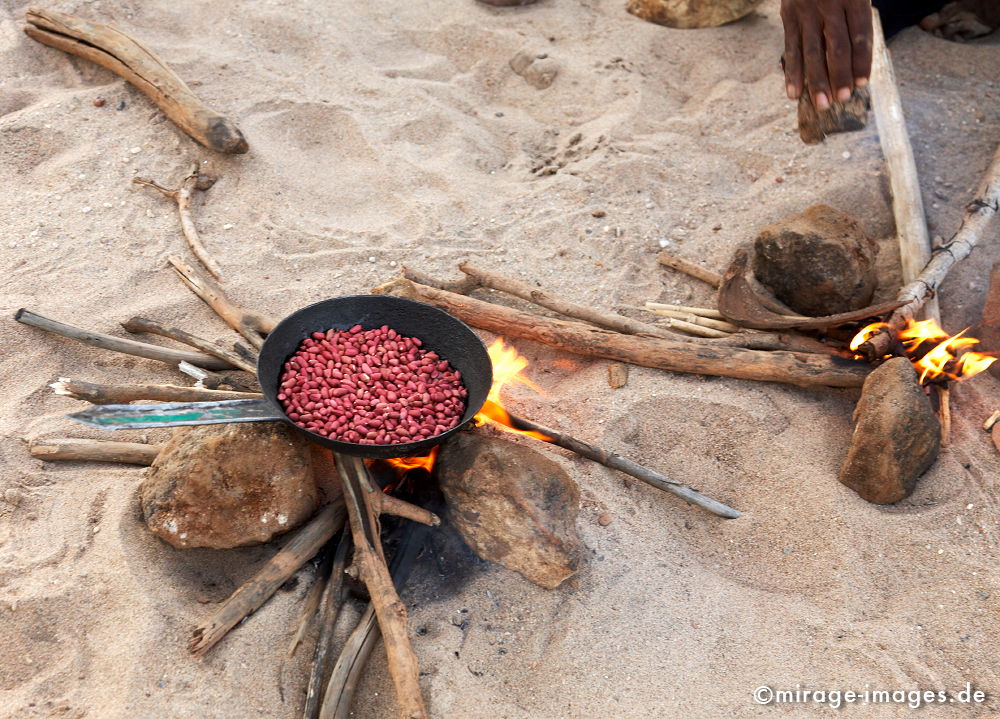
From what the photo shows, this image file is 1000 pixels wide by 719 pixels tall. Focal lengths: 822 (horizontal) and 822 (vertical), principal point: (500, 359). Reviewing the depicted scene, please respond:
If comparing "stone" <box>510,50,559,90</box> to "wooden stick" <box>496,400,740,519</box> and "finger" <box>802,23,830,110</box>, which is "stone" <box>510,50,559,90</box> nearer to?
"finger" <box>802,23,830,110</box>

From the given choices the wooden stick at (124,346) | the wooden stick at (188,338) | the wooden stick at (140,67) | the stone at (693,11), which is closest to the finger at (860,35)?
the wooden stick at (188,338)

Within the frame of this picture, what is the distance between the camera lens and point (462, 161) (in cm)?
482

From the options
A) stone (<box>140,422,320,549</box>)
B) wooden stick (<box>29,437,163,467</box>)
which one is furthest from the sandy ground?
stone (<box>140,422,320,549</box>)

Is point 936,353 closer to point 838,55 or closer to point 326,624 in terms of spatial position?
point 838,55

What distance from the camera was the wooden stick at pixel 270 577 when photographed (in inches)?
98.1

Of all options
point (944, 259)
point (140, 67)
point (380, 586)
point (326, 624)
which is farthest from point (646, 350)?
point (140, 67)

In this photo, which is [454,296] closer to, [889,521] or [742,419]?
[742,419]

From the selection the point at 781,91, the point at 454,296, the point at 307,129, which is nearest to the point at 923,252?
the point at 781,91

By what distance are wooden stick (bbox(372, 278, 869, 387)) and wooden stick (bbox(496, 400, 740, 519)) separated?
0.58 m

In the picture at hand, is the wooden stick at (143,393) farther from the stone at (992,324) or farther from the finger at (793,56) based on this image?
the stone at (992,324)

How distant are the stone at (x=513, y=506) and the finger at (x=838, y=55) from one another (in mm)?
1719

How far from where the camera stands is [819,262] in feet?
11.9

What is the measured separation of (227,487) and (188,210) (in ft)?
7.00

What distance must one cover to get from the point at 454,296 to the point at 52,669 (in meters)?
2.08
